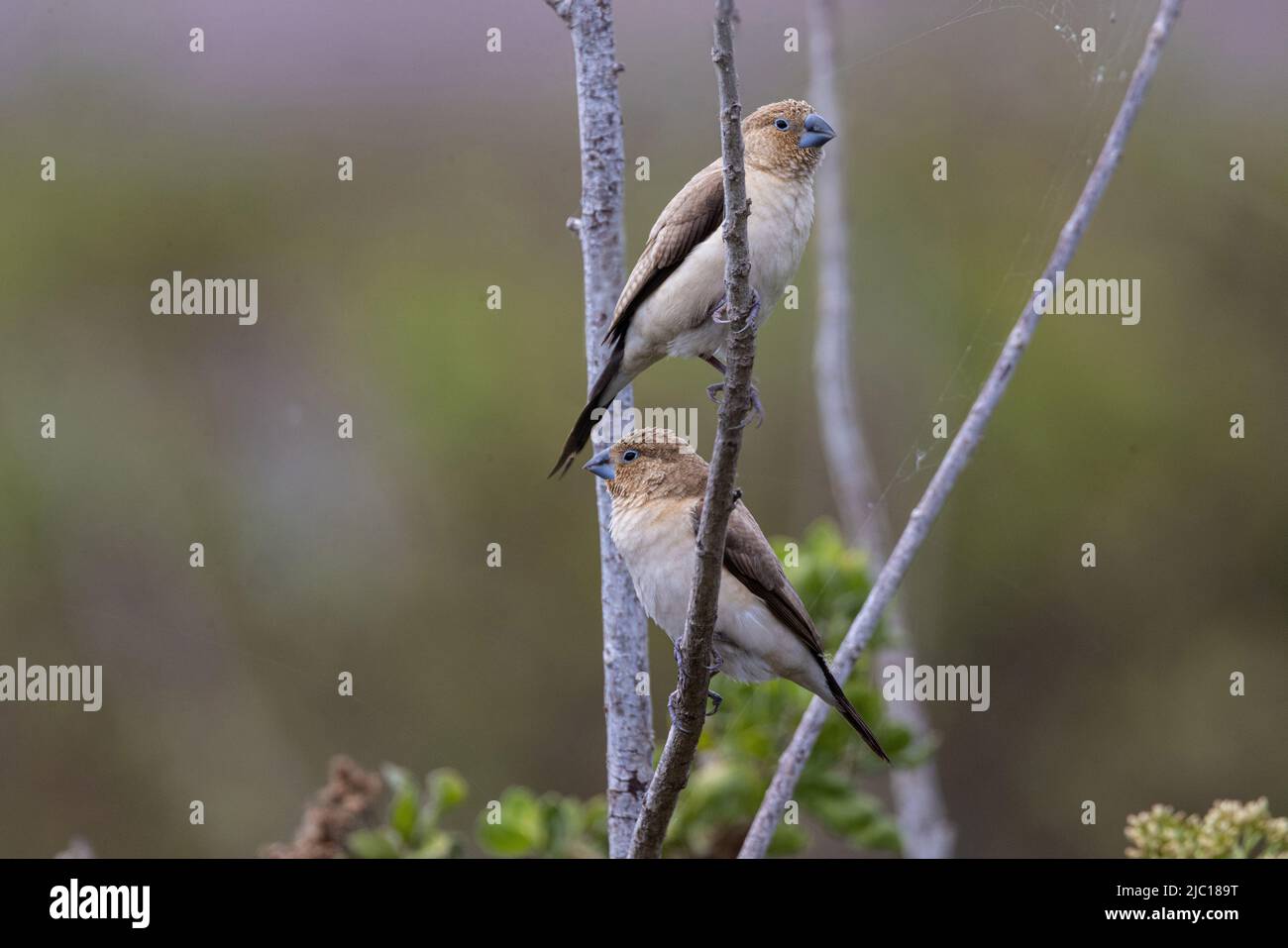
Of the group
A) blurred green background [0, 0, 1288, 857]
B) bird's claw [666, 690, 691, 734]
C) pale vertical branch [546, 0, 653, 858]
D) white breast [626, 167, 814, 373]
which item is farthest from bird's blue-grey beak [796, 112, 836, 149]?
blurred green background [0, 0, 1288, 857]

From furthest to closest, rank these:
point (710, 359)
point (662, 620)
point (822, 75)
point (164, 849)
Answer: point (164, 849) < point (822, 75) < point (710, 359) < point (662, 620)

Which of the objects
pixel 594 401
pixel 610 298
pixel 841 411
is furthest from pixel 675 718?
pixel 841 411

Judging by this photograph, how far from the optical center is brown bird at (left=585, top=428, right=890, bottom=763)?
148 inches

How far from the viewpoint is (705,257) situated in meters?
3.88

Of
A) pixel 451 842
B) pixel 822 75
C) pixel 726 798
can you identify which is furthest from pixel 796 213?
pixel 822 75

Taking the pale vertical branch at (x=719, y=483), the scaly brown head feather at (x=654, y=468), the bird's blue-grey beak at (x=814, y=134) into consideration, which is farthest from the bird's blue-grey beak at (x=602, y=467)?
the bird's blue-grey beak at (x=814, y=134)

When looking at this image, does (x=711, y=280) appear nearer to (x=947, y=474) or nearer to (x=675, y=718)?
(x=947, y=474)

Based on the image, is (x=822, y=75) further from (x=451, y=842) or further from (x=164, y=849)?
(x=164, y=849)

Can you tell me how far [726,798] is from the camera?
4.53 meters

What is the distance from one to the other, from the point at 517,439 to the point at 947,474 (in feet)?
20.0

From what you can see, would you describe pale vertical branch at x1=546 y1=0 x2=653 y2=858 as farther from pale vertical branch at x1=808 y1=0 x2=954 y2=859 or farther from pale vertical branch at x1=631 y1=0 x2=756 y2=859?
pale vertical branch at x1=808 y1=0 x2=954 y2=859

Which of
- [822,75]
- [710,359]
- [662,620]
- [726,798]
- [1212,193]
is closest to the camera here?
[662,620]

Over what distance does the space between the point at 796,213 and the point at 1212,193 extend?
21.3 ft

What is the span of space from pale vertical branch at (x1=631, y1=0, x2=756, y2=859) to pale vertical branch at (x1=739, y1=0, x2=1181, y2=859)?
1.71ft
